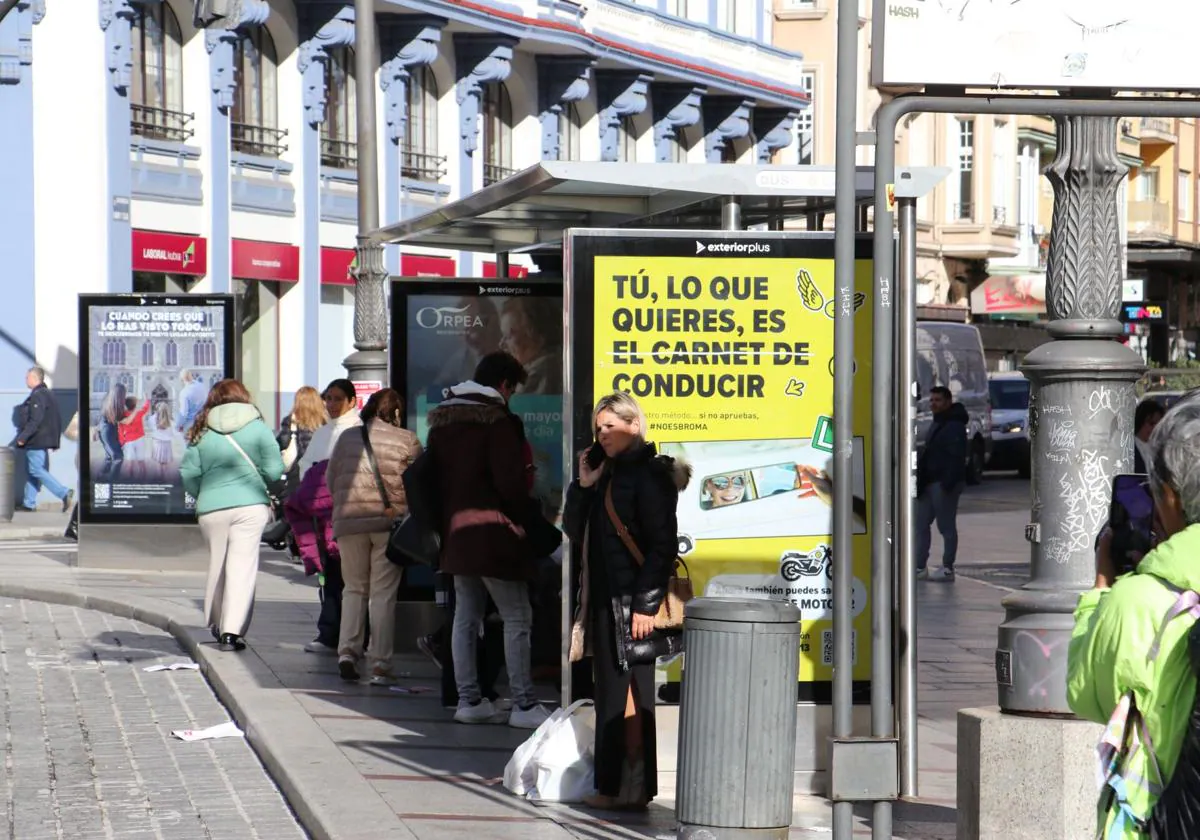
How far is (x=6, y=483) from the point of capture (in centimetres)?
2352

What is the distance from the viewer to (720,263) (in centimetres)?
846

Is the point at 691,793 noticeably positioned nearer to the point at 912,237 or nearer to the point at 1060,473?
the point at 1060,473

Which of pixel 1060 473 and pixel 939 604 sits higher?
pixel 1060 473

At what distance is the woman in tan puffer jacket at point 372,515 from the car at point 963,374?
25.6 meters

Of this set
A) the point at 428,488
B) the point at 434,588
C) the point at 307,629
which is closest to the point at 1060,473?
the point at 428,488

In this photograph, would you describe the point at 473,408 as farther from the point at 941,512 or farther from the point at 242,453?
the point at 941,512

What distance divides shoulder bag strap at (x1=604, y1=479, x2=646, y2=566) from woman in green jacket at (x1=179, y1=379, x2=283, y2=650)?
186 inches

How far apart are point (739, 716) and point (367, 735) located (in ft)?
10.7

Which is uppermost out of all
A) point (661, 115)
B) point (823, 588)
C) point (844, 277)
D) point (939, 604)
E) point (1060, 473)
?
point (661, 115)

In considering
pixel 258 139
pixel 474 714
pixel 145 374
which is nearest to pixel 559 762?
pixel 474 714

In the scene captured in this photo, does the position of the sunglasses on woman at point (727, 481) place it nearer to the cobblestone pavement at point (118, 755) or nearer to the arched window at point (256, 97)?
the cobblestone pavement at point (118, 755)

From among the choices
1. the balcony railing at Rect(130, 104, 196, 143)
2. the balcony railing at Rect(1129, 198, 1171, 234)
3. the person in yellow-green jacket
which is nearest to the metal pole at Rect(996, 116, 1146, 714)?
the person in yellow-green jacket

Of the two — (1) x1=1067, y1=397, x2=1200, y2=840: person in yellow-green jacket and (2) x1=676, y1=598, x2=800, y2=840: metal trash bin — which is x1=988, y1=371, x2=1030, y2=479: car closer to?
(2) x1=676, y1=598, x2=800, y2=840: metal trash bin

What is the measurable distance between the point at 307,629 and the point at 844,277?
910cm
